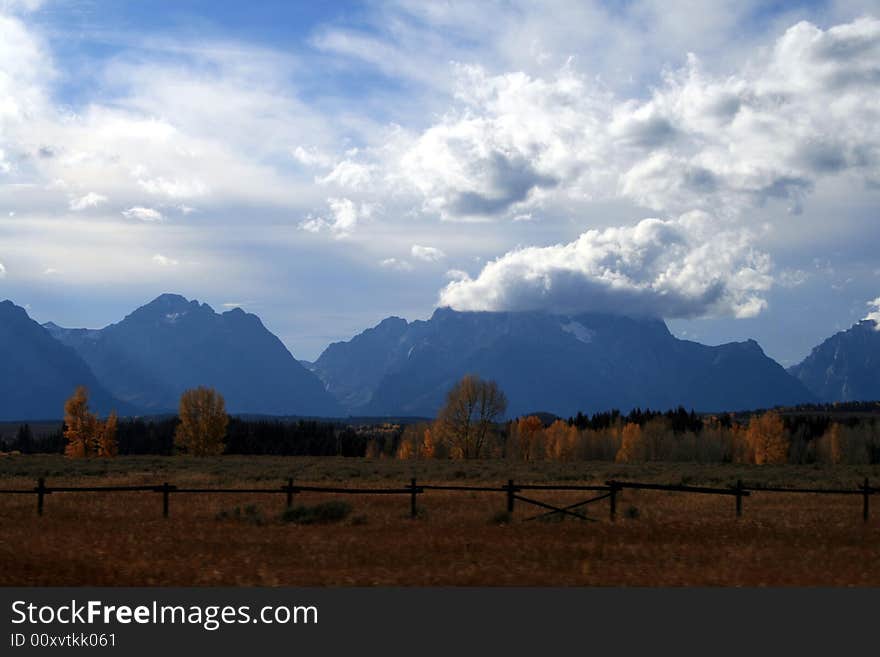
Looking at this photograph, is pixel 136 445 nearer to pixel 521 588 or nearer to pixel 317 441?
pixel 317 441

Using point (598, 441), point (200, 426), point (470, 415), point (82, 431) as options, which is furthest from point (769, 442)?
point (82, 431)

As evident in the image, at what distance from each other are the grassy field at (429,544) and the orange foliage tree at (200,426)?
91721 millimetres

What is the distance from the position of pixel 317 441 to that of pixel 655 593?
166m

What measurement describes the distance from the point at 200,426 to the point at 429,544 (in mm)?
112047

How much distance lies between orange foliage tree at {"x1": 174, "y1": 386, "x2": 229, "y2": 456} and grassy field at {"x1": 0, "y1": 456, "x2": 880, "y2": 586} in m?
91.7

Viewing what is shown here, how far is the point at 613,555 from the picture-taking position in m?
20.8

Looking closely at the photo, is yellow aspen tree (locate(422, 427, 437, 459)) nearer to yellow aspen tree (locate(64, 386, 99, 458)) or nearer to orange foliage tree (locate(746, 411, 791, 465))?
yellow aspen tree (locate(64, 386, 99, 458))

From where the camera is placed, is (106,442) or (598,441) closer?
(106,442)

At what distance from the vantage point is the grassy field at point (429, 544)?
17.5 metres

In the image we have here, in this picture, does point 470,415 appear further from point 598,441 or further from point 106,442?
point 106,442

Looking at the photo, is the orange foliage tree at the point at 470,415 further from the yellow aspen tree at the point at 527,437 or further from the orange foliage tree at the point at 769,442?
the orange foliage tree at the point at 769,442

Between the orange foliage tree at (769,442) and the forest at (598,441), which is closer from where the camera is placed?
the orange foliage tree at (769,442)

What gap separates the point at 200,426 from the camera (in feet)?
417

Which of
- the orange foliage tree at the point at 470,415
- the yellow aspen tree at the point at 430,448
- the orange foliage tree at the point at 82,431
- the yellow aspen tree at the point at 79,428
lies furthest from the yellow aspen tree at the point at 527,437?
the yellow aspen tree at the point at 79,428
